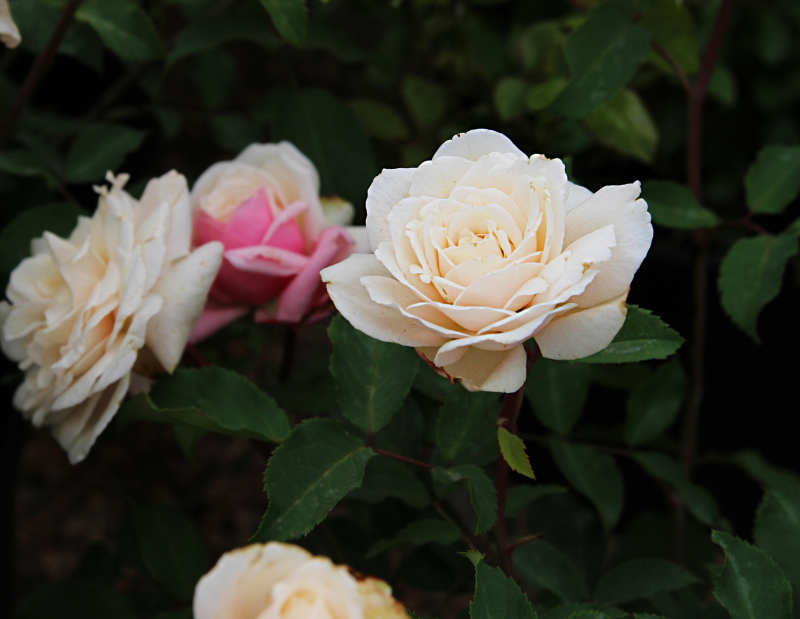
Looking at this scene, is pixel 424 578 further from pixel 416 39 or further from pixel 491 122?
pixel 416 39

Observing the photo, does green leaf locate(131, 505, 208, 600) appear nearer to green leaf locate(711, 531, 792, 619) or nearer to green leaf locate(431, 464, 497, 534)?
green leaf locate(431, 464, 497, 534)

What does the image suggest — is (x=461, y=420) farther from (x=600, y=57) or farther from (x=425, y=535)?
(x=600, y=57)

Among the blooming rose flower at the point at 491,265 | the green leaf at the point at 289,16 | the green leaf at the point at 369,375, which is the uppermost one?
the green leaf at the point at 289,16

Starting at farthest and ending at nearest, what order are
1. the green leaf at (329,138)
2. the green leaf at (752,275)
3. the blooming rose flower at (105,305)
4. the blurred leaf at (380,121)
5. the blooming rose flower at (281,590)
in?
the blurred leaf at (380,121) → the green leaf at (329,138) → the green leaf at (752,275) → the blooming rose flower at (105,305) → the blooming rose flower at (281,590)

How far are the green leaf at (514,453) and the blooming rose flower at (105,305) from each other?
0.59 feet

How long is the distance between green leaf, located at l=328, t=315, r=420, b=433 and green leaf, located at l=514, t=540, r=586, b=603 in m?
0.14

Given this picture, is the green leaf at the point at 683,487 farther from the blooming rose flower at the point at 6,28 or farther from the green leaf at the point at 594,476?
the blooming rose flower at the point at 6,28

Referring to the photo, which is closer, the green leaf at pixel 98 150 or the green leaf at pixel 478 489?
the green leaf at pixel 478 489

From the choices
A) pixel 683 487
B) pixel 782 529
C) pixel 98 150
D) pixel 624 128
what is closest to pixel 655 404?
pixel 683 487

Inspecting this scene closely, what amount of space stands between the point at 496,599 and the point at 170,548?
28 centimetres

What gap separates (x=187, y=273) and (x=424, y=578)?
11.9 inches

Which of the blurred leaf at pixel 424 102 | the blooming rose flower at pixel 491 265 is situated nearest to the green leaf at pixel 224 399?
the blooming rose flower at pixel 491 265

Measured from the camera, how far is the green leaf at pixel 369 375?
36 centimetres

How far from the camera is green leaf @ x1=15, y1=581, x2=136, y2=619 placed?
1.58 ft
